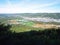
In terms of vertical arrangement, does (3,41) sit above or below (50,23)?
below

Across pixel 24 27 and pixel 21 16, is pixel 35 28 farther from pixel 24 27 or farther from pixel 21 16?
pixel 21 16

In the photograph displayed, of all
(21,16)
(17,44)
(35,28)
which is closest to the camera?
(17,44)

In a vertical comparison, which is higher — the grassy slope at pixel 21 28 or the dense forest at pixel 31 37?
the grassy slope at pixel 21 28

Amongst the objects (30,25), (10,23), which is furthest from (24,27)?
(10,23)

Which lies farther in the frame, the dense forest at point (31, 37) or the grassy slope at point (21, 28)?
the grassy slope at point (21, 28)

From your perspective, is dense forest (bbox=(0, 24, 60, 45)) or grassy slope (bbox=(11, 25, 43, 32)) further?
grassy slope (bbox=(11, 25, 43, 32))

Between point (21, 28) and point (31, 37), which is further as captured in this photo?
point (21, 28)

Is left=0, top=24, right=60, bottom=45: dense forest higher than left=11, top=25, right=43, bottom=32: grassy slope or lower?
lower

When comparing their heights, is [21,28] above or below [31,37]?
above
